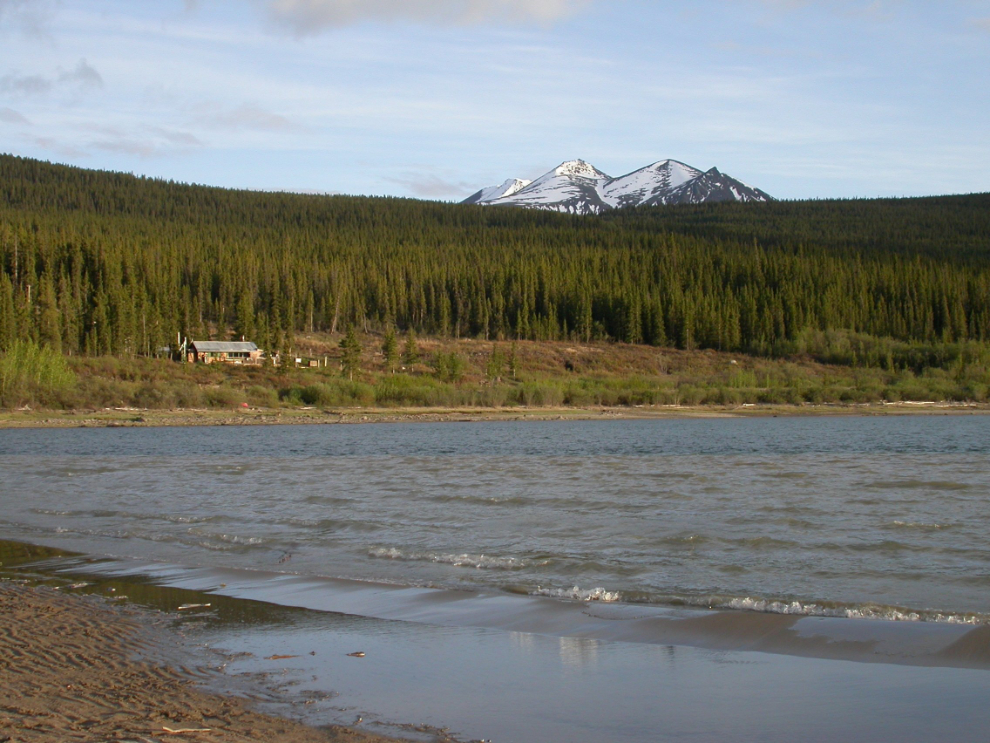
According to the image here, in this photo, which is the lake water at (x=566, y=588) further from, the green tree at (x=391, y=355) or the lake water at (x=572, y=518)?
the green tree at (x=391, y=355)

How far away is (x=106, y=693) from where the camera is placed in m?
7.18

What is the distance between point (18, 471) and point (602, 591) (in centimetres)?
2558

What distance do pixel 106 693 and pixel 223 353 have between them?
275 ft

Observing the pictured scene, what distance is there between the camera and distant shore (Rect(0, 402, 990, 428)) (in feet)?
206

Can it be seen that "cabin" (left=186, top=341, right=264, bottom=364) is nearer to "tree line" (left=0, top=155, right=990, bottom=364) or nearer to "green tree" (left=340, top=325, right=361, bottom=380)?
"tree line" (left=0, top=155, right=990, bottom=364)

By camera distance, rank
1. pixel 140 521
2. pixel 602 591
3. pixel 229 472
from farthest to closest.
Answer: pixel 229 472 < pixel 140 521 < pixel 602 591

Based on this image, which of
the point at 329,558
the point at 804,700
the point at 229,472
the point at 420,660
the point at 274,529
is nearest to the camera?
the point at 804,700

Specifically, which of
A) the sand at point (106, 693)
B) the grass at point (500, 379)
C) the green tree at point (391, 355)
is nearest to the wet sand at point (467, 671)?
the sand at point (106, 693)

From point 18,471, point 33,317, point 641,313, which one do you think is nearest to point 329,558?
point 18,471

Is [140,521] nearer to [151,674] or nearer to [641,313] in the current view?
[151,674]

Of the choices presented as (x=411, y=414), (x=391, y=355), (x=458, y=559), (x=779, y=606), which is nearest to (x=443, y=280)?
(x=391, y=355)

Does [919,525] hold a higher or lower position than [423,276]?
lower

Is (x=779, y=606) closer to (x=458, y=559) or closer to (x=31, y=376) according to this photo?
(x=458, y=559)

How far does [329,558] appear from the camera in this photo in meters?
14.5
